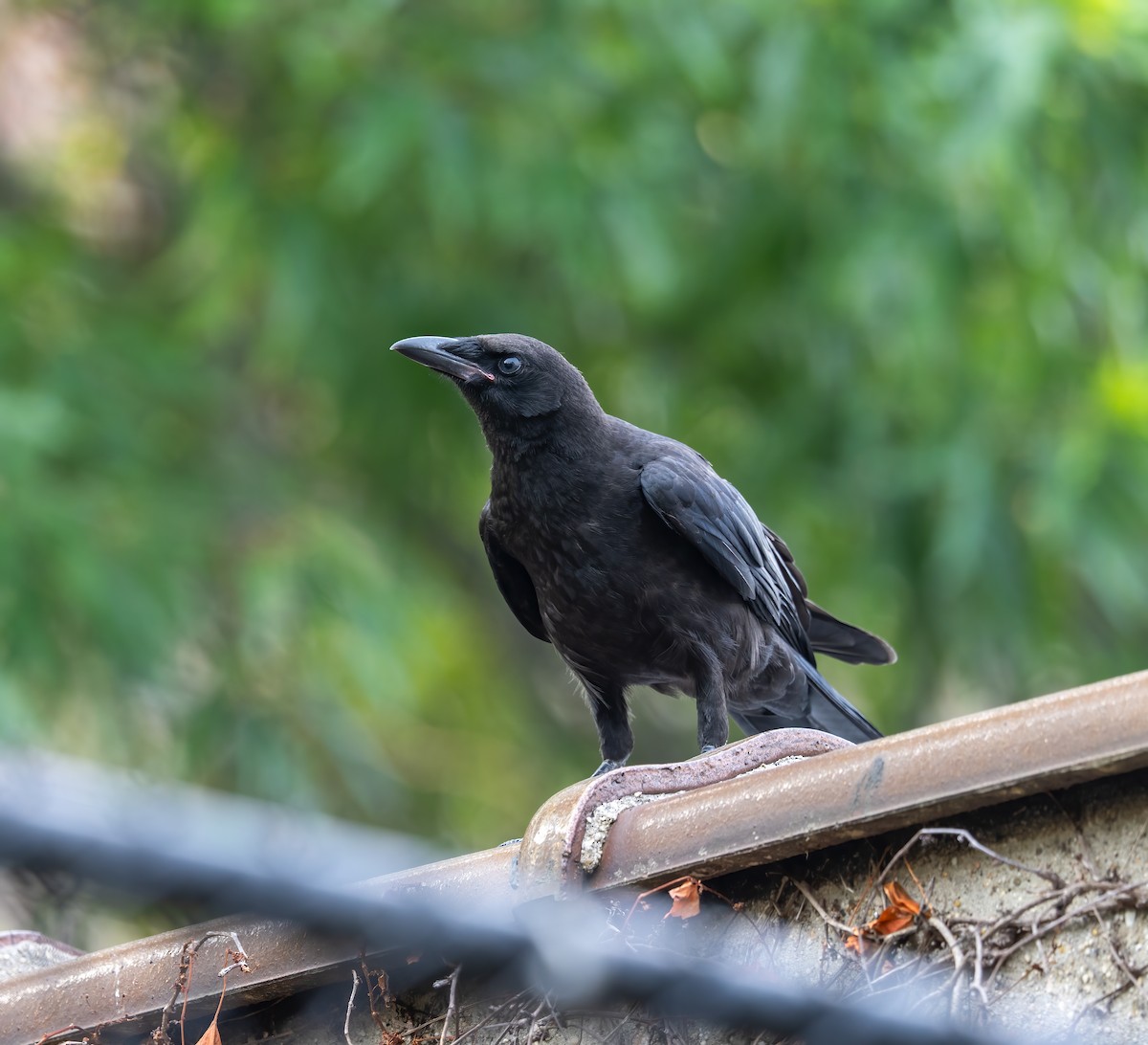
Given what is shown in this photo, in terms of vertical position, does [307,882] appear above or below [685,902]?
above

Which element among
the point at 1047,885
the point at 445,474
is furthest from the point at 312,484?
the point at 1047,885

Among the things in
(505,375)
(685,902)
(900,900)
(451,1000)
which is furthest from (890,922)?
(505,375)

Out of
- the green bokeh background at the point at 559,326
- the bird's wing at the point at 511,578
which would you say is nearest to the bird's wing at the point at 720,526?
the bird's wing at the point at 511,578

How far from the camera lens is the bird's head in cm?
436

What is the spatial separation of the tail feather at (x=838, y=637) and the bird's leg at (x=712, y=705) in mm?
681

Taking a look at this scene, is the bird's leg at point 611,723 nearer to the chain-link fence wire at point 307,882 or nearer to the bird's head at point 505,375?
the bird's head at point 505,375

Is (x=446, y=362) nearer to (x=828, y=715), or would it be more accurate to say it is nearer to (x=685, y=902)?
(x=828, y=715)

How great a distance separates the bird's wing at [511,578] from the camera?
4.47m

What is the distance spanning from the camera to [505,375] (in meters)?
4.44

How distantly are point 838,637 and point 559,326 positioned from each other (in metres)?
4.28

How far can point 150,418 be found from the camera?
28.2 feet

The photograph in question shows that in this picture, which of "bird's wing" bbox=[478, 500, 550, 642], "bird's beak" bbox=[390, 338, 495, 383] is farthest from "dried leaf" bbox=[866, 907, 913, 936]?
"bird's beak" bbox=[390, 338, 495, 383]

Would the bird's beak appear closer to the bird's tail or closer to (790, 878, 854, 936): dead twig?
the bird's tail

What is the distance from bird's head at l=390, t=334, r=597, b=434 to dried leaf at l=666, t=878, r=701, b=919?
1845 mm
